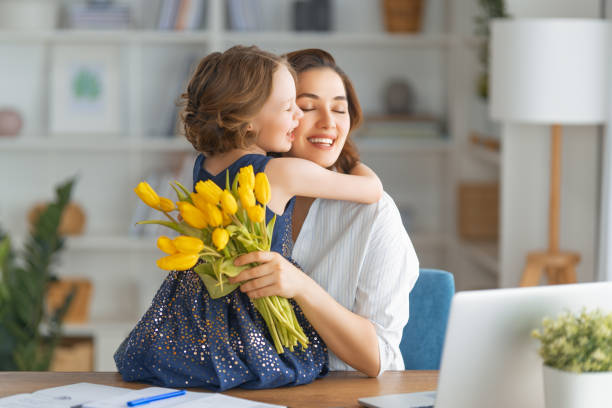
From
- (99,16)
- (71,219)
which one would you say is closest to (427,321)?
(71,219)

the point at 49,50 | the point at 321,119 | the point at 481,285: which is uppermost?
the point at 49,50

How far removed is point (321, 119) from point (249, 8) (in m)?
2.42

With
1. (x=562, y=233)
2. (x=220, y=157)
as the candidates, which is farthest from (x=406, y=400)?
(x=562, y=233)

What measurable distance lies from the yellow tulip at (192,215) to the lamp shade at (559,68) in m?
1.95

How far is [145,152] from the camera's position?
422cm

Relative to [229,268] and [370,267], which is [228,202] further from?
[370,267]

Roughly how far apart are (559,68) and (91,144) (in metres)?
2.12

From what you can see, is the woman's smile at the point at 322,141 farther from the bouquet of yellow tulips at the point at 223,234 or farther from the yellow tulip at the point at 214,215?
the yellow tulip at the point at 214,215

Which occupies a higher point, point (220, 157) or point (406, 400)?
point (220, 157)

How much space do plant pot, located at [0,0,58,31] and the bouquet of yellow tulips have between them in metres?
2.95

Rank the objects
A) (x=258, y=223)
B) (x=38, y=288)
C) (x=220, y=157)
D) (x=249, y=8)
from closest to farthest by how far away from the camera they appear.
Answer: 1. (x=258, y=223)
2. (x=220, y=157)
3. (x=38, y=288)
4. (x=249, y=8)

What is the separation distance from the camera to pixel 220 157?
1.52 m

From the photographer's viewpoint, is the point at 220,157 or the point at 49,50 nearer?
the point at 220,157

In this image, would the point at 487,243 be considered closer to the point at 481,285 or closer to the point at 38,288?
the point at 481,285
